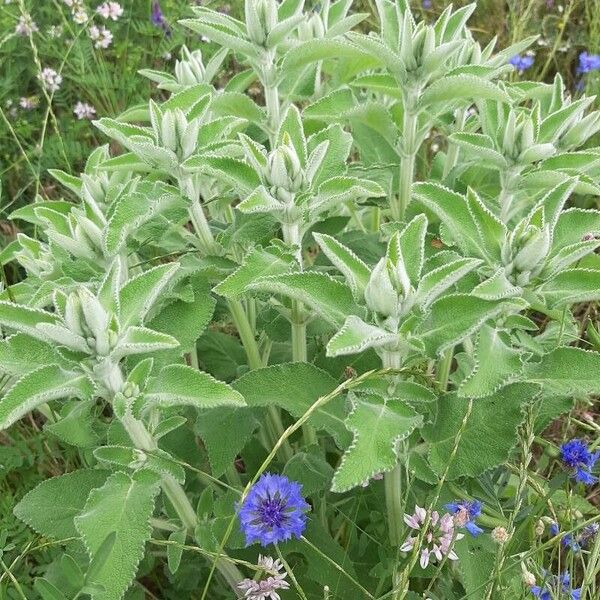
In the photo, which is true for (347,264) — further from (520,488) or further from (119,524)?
(119,524)

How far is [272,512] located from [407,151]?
0.98 m

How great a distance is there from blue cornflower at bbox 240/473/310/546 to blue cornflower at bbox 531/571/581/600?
0.48 meters

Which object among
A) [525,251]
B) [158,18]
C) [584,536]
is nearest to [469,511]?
[584,536]

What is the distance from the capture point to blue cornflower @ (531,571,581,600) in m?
1.51

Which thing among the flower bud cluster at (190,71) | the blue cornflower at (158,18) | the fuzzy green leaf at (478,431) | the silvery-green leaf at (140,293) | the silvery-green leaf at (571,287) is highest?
the blue cornflower at (158,18)

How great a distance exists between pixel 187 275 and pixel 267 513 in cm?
55

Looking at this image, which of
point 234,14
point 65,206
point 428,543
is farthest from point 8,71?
point 428,543

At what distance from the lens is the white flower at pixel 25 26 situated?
10.5 feet

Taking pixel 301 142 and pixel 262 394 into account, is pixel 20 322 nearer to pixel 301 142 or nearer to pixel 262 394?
pixel 262 394

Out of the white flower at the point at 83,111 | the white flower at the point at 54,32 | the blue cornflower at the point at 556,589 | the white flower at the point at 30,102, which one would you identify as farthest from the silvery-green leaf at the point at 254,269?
the white flower at the point at 54,32

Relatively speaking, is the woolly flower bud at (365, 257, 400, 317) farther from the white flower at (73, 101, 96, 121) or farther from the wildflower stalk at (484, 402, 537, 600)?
the white flower at (73, 101, 96, 121)

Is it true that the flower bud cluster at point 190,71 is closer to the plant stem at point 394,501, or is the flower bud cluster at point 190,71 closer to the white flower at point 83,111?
the plant stem at point 394,501

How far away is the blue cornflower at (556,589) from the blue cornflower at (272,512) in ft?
1.58

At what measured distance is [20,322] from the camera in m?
1.42
